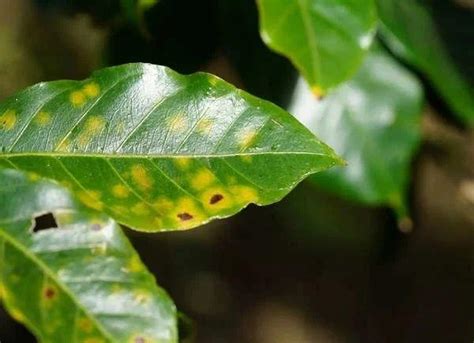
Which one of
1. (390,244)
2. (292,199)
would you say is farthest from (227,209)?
(292,199)

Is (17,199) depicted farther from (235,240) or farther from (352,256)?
(235,240)

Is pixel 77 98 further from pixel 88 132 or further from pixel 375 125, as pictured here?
pixel 375 125

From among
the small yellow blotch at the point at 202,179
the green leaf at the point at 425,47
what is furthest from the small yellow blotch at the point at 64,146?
the green leaf at the point at 425,47

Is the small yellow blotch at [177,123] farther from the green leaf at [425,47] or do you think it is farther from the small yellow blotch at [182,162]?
the green leaf at [425,47]

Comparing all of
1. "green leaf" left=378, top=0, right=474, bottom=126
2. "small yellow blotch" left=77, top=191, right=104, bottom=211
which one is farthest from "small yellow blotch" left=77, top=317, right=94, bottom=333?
"green leaf" left=378, top=0, right=474, bottom=126

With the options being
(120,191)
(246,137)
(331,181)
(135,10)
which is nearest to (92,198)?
(120,191)

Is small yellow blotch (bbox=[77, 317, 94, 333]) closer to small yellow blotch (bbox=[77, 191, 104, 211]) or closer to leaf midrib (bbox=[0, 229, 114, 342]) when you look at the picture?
leaf midrib (bbox=[0, 229, 114, 342])
